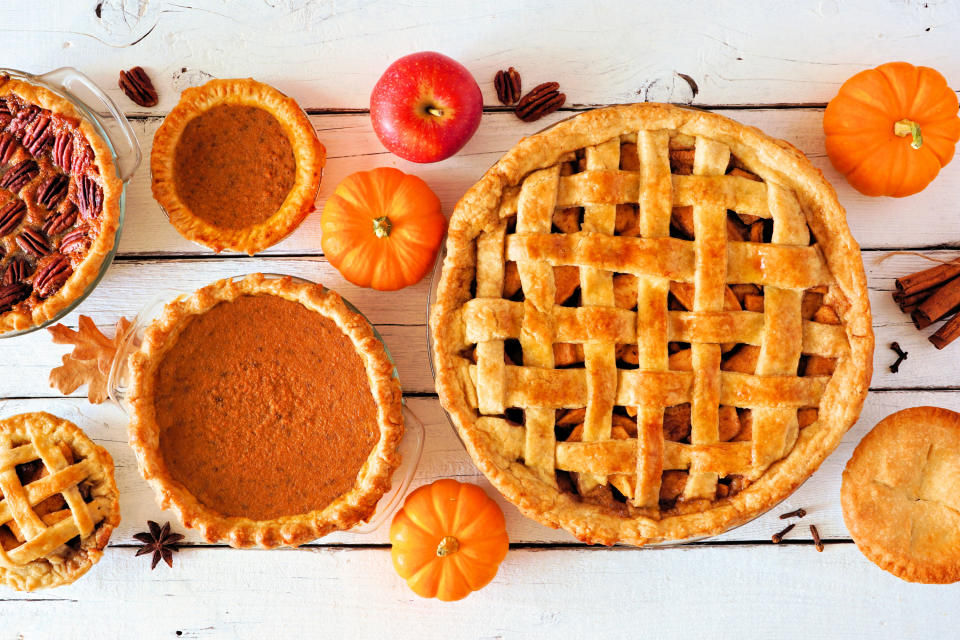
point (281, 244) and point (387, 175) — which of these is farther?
point (281, 244)

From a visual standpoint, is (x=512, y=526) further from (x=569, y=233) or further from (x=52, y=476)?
(x=52, y=476)

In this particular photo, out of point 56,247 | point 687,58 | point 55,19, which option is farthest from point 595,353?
point 55,19

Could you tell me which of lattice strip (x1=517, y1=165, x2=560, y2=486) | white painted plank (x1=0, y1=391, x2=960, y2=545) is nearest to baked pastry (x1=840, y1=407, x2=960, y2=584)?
white painted plank (x1=0, y1=391, x2=960, y2=545)

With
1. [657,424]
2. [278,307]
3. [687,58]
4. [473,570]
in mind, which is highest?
[687,58]

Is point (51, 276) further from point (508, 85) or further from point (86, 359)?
point (508, 85)

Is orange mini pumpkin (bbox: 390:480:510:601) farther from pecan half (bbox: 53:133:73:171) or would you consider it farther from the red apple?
pecan half (bbox: 53:133:73:171)

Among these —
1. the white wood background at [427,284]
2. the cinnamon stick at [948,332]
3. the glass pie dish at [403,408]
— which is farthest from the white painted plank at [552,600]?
the cinnamon stick at [948,332]

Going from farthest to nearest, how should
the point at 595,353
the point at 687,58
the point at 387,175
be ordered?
the point at 687,58 → the point at 387,175 → the point at 595,353

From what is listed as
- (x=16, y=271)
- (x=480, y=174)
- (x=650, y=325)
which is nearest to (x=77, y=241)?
(x=16, y=271)
